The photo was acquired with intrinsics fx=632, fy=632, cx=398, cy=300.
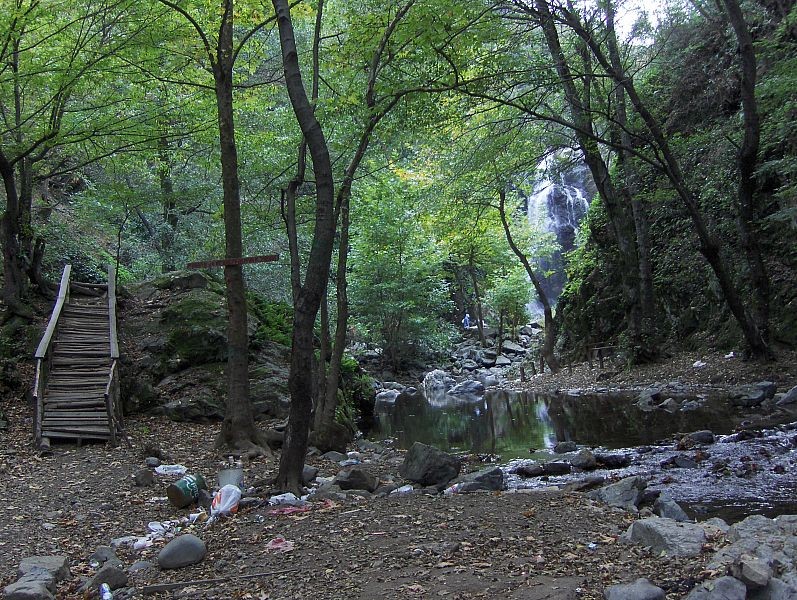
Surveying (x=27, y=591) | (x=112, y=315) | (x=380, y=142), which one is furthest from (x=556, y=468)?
(x=112, y=315)

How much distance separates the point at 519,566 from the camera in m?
4.12

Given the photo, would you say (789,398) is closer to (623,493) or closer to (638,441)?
(638,441)

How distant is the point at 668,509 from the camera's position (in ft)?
18.4

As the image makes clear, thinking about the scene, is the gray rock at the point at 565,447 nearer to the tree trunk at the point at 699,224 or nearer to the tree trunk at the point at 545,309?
the tree trunk at the point at 699,224

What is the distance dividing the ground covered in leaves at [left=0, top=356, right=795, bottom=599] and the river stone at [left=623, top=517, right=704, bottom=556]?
107 mm

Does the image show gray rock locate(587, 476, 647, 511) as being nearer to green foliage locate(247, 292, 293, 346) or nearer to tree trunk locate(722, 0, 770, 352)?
tree trunk locate(722, 0, 770, 352)

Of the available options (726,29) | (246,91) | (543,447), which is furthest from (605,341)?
(246,91)

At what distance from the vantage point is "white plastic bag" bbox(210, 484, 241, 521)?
6.09 m

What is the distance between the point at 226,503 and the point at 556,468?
4357mm

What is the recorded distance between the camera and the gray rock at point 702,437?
8867mm

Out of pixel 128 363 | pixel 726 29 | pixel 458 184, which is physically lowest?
pixel 128 363

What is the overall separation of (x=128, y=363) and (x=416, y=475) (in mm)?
8027

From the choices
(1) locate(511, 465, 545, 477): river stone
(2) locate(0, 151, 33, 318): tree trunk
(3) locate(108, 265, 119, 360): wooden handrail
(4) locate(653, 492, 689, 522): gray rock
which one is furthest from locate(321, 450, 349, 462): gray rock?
(2) locate(0, 151, 33, 318): tree trunk

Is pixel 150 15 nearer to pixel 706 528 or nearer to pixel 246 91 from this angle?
pixel 246 91
